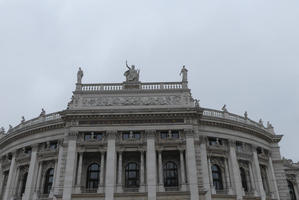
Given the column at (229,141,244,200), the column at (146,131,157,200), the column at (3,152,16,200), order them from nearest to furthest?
the column at (146,131,157,200) < the column at (229,141,244,200) < the column at (3,152,16,200)

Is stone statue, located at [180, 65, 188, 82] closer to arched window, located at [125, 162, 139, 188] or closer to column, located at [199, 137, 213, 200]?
column, located at [199, 137, 213, 200]

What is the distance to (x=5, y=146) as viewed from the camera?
152ft

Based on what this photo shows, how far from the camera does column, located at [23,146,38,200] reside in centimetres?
3816

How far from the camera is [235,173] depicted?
3884cm

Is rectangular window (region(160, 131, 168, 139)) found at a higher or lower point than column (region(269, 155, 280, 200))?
higher

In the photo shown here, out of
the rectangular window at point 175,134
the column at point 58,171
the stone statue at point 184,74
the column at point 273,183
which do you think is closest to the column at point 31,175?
the column at point 58,171

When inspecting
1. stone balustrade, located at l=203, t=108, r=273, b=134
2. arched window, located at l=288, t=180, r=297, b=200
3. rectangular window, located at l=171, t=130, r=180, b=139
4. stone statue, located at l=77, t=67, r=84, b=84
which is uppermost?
stone statue, located at l=77, t=67, r=84, b=84

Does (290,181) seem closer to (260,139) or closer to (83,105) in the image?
(260,139)

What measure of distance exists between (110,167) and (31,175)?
1105 cm

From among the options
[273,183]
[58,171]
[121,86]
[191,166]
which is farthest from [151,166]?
[273,183]

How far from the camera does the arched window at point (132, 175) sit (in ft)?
121

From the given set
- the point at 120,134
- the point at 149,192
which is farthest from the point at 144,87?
the point at 149,192

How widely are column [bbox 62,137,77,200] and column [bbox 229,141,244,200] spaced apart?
1929cm

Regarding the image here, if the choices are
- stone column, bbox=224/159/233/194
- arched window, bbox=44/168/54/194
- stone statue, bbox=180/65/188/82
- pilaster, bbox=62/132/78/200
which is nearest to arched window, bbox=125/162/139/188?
pilaster, bbox=62/132/78/200
